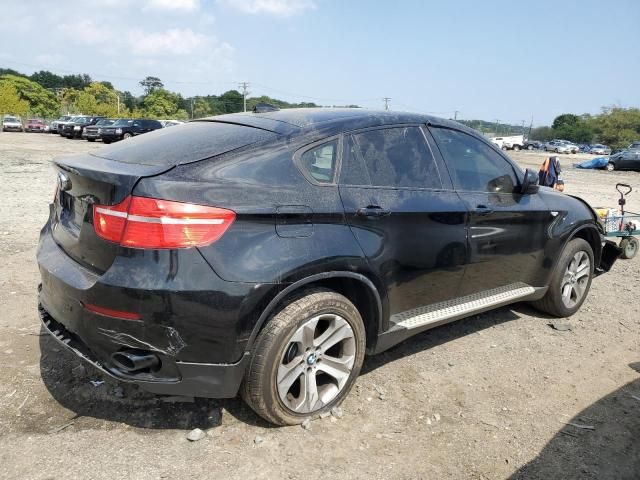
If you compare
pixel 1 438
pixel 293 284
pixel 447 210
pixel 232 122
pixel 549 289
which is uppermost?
pixel 232 122

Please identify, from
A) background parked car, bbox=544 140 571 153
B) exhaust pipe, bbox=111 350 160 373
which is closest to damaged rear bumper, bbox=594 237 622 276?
exhaust pipe, bbox=111 350 160 373

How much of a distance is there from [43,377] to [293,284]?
6.14 ft

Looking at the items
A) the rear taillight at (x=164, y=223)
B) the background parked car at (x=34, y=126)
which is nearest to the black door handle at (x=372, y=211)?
the rear taillight at (x=164, y=223)

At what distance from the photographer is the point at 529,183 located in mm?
3922

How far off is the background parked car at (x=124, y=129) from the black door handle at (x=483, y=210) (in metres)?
29.0

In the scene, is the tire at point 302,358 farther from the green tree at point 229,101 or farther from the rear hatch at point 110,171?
the green tree at point 229,101

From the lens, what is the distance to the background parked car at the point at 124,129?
1178 inches

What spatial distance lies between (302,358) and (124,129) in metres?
30.9

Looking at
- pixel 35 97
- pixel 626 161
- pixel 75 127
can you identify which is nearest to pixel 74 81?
pixel 35 97

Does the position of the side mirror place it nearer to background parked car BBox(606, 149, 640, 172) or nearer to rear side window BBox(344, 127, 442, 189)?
rear side window BBox(344, 127, 442, 189)

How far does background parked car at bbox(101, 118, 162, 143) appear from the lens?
29.9 m

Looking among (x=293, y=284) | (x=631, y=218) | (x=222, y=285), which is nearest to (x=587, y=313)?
(x=631, y=218)

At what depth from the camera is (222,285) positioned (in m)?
2.31

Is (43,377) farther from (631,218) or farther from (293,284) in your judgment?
(631,218)
